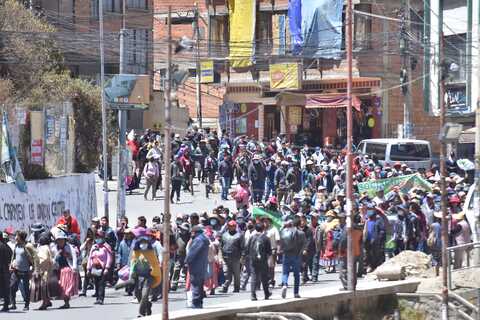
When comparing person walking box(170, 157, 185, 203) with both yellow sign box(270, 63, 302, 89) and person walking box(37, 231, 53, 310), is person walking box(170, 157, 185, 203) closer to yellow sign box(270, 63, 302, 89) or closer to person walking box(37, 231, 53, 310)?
person walking box(37, 231, 53, 310)

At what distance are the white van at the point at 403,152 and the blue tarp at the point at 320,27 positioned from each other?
9559 mm

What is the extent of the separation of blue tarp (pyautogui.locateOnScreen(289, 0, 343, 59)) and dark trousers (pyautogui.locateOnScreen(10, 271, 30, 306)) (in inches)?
1202

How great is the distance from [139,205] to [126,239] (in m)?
13.9

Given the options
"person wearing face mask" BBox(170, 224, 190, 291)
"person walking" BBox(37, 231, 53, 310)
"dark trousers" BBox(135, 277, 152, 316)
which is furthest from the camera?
"person wearing face mask" BBox(170, 224, 190, 291)

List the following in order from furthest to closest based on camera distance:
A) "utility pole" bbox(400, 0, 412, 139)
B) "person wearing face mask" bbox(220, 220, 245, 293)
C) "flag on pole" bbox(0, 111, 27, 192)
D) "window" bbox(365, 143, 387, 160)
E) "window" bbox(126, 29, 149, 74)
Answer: "window" bbox(126, 29, 149, 74)
"utility pole" bbox(400, 0, 412, 139)
"window" bbox(365, 143, 387, 160)
"flag on pole" bbox(0, 111, 27, 192)
"person wearing face mask" bbox(220, 220, 245, 293)

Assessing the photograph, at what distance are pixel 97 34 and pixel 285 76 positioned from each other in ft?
32.5

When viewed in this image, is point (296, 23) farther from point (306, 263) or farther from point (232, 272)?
point (232, 272)

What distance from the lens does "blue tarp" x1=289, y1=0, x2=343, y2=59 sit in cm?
5247

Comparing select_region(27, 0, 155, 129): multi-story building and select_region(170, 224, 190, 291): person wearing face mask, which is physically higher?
select_region(27, 0, 155, 129): multi-story building

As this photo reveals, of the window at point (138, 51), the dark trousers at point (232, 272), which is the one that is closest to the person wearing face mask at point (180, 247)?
the dark trousers at point (232, 272)

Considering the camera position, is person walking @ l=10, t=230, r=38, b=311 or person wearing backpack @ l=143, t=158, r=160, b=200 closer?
person walking @ l=10, t=230, r=38, b=311

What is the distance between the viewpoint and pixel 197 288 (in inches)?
867

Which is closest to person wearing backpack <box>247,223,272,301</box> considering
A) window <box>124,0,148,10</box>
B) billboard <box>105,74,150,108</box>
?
billboard <box>105,74,150,108</box>

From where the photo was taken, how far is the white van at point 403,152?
4378 cm
